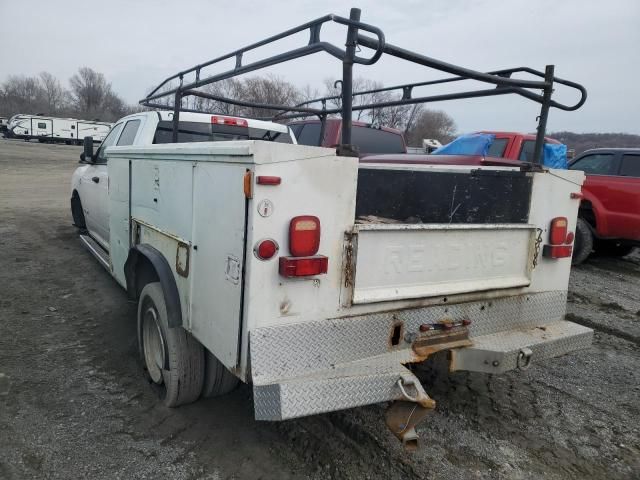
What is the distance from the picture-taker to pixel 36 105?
290ft

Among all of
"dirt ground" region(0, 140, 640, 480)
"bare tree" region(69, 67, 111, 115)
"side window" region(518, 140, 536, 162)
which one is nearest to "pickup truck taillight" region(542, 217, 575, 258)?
"dirt ground" region(0, 140, 640, 480)

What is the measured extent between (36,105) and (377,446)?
103503 millimetres

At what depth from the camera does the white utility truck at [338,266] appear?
2211mm

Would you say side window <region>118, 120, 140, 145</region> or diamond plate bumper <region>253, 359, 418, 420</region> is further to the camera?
side window <region>118, 120, 140, 145</region>

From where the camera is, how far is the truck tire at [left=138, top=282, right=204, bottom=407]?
2.92 m

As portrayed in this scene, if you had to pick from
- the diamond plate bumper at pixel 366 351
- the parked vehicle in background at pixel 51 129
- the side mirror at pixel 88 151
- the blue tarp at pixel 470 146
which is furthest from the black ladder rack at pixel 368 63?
the parked vehicle in background at pixel 51 129

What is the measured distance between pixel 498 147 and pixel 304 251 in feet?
24.7

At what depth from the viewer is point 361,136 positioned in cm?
806

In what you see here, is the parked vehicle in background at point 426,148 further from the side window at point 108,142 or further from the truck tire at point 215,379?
the truck tire at point 215,379

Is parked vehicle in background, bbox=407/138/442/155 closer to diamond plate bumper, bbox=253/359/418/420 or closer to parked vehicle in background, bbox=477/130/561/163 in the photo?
parked vehicle in background, bbox=477/130/561/163

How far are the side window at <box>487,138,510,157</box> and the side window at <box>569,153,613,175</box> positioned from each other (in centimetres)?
121

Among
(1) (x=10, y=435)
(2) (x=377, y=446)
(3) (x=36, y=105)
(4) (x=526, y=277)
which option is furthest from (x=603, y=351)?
(3) (x=36, y=105)

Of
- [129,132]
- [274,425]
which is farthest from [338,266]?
[129,132]

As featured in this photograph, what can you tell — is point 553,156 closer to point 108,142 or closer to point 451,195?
point 451,195
